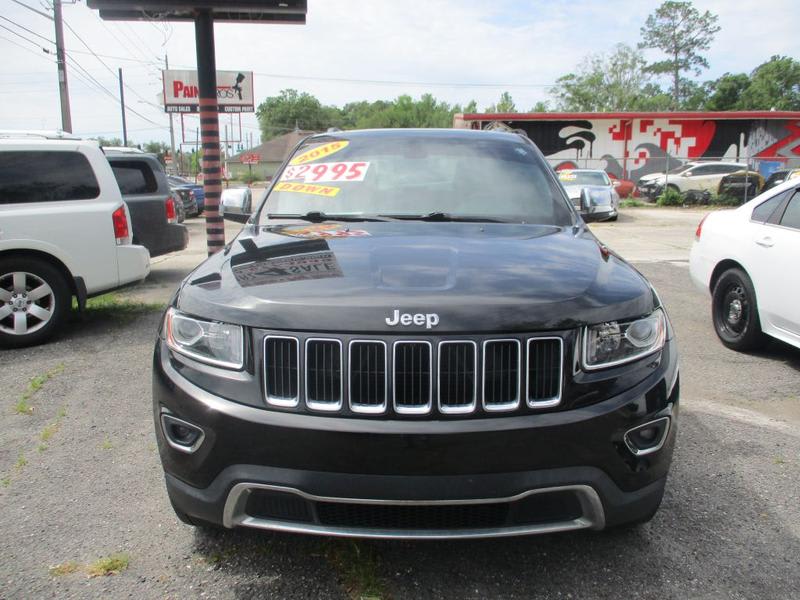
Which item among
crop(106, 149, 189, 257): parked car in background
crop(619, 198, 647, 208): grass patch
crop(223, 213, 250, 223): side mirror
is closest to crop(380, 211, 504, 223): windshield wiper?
crop(223, 213, 250, 223): side mirror

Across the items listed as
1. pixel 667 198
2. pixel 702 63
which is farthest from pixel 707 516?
pixel 702 63

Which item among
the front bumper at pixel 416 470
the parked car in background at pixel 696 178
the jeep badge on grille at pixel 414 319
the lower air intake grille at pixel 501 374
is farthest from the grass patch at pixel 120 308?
the parked car in background at pixel 696 178

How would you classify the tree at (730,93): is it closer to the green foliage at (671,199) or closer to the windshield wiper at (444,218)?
the green foliage at (671,199)

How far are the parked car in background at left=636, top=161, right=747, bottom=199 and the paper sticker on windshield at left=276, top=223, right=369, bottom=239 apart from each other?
91.1ft

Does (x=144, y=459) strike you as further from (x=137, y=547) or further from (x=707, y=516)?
(x=707, y=516)

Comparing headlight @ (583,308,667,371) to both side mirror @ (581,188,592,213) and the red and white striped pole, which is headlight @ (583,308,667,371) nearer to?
side mirror @ (581,188,592,213)

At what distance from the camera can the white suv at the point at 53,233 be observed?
5950mm

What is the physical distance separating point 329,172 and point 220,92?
3575cm

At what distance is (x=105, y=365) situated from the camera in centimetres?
536

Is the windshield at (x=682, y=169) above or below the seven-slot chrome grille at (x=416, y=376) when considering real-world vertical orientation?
above

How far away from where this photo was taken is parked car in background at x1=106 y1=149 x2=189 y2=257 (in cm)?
845

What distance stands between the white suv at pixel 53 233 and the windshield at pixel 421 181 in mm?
3236

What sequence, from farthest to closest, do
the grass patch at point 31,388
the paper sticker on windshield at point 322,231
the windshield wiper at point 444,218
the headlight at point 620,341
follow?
the grass patch at point 31,388, the windshield wiper at point 444,218, the paper sticker on windshield at point 322,231, the headlight at point 620,341

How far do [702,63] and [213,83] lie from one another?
87.8 meters
